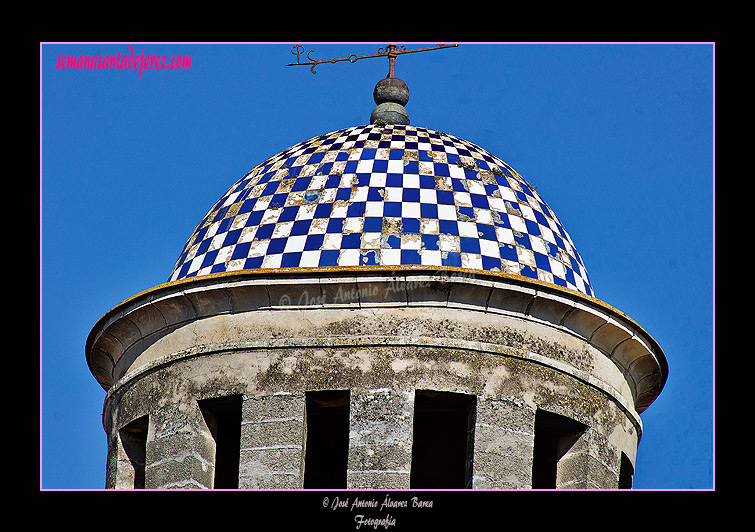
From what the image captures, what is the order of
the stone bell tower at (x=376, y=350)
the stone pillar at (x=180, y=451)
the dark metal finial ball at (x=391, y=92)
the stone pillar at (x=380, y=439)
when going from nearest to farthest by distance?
the stone pillar at (x=380, y=439)
the stone bell tower at (x=376, y=350)
the stone pillar at (x=180, y=451)
the dark metal finial ball at (x=391, y=92)

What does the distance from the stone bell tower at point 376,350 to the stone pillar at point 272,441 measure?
0.02m

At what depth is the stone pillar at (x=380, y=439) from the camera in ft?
64.1

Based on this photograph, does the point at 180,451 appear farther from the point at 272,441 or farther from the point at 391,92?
the point at 391,92

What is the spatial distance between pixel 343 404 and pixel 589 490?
8.82 feet

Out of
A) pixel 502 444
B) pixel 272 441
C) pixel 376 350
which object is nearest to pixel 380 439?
pixel 376 350

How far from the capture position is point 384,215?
21.3 m

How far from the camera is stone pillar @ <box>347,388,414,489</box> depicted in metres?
19.5

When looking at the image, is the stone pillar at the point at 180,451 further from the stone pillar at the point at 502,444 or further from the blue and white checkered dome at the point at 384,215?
the stone pillar at the point at 502,444

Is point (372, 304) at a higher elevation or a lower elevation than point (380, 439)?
higher

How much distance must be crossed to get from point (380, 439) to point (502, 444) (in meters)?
1.24

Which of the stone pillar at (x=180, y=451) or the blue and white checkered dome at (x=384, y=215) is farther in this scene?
the blue and white checkered dome at (x=384, y=215)

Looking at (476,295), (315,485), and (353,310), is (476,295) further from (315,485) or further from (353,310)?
(315,485)

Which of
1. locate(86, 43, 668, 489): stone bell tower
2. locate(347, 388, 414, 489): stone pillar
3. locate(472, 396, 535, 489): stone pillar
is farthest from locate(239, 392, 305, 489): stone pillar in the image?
locate(472, 396, 535, 489): stone pillar

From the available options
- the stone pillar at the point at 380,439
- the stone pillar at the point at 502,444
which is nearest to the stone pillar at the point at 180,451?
the stone pillar at the point at 380,439
